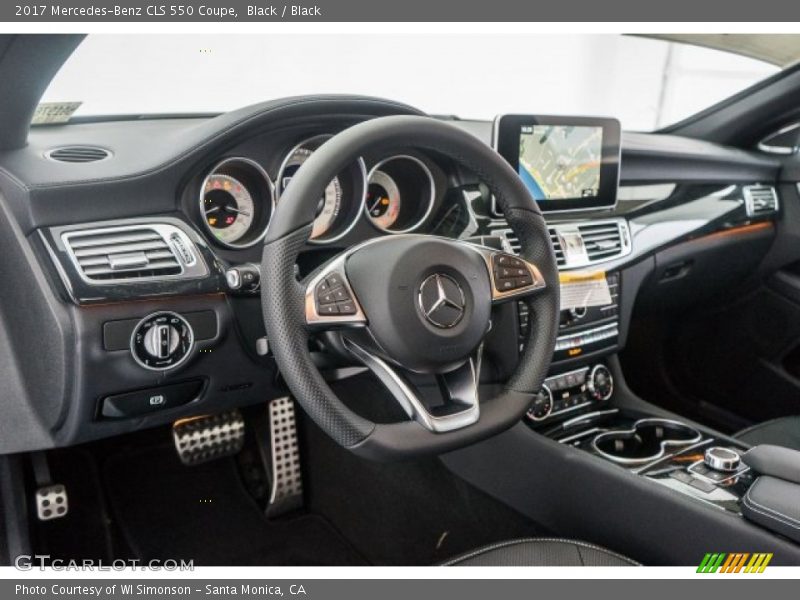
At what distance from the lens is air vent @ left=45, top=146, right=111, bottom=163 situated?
49.9 inches

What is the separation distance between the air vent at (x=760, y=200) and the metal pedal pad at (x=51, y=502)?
210 centimetres

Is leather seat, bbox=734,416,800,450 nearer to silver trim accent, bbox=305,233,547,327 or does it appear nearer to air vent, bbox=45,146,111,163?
silver trim accent, bbox=305,233,547,327

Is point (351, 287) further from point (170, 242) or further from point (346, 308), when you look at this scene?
point (170, 242)

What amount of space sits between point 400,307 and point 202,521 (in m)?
0.98

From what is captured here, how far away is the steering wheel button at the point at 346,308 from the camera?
1067 mm

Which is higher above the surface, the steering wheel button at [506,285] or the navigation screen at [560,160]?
the navigation screen at [560,160]

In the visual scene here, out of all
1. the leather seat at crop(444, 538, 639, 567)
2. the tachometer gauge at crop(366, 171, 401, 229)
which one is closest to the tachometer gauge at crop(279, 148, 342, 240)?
the tachometer gauge at crop(366, 171, 401, 229)

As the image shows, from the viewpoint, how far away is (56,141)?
4.38ft

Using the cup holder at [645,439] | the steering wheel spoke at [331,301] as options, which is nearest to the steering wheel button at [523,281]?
the steering wheel spoke at [331,301]

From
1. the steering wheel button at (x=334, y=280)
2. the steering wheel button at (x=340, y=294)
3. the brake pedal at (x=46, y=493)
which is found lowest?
the brake pedal at (x=46, y=493)

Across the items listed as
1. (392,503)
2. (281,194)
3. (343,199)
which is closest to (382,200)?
(343,199)

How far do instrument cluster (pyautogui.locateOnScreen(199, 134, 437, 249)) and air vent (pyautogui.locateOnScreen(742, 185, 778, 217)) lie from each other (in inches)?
53.4

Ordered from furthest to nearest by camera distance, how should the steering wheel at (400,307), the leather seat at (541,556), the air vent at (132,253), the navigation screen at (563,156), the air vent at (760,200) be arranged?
the air vent at (760,200), the navigation screen at (563,156), the leather seat at (541,556), the air vent at (132,253), the steering wheel at (400,307)

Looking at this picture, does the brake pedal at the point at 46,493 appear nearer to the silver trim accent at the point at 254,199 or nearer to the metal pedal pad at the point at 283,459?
the metal pedal pad at the point at 283,459
